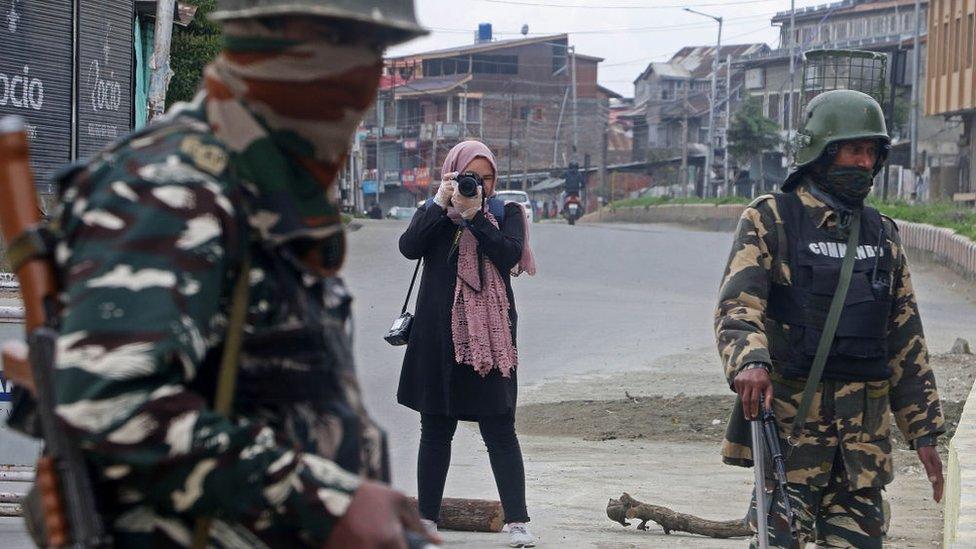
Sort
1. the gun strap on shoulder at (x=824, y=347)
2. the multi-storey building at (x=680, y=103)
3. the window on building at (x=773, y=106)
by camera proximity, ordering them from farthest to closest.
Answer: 1. the multi-storey building at (x=680, y=103)
2. the window on building at (x=773, y=106)
3. the gun strap on shoulder at (x=824, y=347)

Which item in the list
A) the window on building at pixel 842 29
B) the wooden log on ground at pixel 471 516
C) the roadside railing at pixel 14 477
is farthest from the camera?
the window on building at pixel 842 29

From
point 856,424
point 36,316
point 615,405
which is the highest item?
point 36,316

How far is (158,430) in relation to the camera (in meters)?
1.90

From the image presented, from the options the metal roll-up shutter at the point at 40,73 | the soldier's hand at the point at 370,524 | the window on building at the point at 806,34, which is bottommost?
the soldier's hand at the point at 370,524

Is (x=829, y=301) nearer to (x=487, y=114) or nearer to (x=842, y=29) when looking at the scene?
(x=487, y=114)

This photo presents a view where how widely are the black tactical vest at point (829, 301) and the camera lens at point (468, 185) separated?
1683 millimetres

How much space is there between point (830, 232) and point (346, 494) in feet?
12.0

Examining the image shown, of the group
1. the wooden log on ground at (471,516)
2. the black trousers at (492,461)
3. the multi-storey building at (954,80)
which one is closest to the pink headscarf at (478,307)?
the black trousers at (492,461)

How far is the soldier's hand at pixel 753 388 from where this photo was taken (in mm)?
4980

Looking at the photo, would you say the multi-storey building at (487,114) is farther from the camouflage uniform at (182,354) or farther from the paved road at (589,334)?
the camouflage uniform at (182,354)

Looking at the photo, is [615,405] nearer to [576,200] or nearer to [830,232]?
[830,232]

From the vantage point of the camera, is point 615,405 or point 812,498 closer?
point 812,498

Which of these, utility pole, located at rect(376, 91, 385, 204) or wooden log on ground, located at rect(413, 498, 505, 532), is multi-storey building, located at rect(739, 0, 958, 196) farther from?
wooden log on ground, located at rect(413, 498, 505, 532)

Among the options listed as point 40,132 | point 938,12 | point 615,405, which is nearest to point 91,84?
point 40,132
